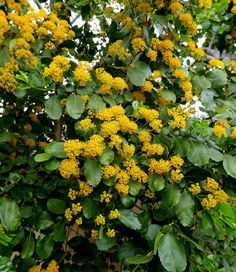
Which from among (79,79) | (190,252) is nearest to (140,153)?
(79,79)

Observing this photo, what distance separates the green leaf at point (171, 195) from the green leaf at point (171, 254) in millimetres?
118

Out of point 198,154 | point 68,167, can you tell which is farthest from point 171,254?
point 68,167

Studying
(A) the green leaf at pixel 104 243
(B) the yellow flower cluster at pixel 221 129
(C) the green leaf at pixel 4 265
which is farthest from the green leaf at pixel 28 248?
(B) the yellow flower cluster at pixel 221 129

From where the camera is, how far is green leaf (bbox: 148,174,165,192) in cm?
126

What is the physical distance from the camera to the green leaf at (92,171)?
3.77 feet

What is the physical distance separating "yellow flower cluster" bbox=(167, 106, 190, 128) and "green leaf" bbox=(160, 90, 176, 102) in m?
0.14

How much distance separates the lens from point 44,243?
1.37 m

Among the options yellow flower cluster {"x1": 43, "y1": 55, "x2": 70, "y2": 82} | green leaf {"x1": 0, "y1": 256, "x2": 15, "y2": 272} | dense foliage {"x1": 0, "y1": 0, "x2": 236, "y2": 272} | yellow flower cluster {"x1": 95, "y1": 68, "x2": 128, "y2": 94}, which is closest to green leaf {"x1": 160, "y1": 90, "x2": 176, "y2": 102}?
dense foliage {"x1": 0, "y1": 0, "x2": 236, "y2": 272}

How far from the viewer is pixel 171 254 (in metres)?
1.22

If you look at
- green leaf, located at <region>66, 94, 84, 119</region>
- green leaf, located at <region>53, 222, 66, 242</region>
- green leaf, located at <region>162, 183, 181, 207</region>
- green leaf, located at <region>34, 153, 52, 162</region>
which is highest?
green leaf, located at <region>66, 94, 84, 119</region>

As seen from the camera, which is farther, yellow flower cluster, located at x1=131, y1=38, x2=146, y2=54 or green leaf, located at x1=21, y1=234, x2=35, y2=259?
yellow flower cluster, located at x1=131, y1=38, x2=146, y2=54

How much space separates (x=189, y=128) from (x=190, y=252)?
489 millimetres

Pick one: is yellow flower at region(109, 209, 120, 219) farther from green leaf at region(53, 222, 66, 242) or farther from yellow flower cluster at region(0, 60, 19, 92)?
yellow flower cluster at region(0, 60, 19, 92)

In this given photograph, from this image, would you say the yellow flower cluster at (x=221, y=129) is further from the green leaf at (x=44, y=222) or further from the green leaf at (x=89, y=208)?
the green leaf at (x=44, y=222)
